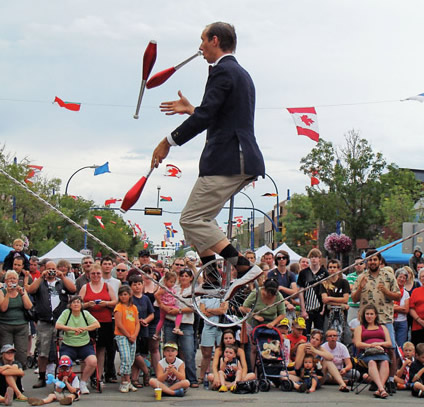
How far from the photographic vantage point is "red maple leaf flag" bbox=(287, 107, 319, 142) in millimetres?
19766

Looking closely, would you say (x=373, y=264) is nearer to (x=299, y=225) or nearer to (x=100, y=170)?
(x=100, y=170)

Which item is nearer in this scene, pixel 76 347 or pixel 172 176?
pixel 76 347

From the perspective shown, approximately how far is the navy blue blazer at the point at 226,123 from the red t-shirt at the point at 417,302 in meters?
5.75

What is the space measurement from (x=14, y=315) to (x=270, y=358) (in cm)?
341

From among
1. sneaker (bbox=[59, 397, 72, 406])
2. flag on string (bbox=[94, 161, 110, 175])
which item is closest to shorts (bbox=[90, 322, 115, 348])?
sneaker (bbox=[59, 397, 72, 406])

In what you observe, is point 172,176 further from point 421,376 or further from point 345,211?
point 421,376

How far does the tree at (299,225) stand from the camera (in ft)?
233

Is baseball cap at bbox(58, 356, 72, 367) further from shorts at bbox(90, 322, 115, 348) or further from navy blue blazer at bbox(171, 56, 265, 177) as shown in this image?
navy blue blazer at bbox(171, 56, 265, 177)

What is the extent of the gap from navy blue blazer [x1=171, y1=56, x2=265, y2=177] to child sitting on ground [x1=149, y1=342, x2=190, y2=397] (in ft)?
15.3

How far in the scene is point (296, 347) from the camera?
9594 millimetres

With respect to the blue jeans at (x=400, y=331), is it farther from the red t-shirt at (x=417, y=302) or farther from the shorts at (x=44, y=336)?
the shorts at (x=44, y=336)

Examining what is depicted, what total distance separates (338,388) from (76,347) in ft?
11.5

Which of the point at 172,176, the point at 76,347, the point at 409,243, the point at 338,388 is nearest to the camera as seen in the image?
the point at 76,347

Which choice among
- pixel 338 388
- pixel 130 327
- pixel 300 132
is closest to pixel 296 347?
pixel 338 388
